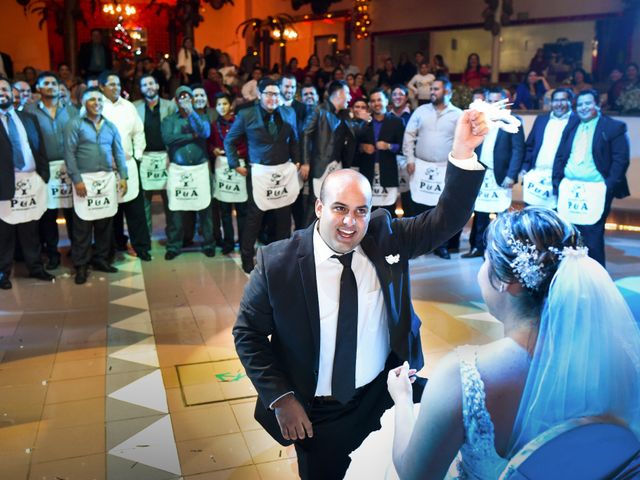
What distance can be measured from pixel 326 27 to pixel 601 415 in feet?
54.3

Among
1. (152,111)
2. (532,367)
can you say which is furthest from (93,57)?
(532,367)

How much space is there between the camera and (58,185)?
250 inches

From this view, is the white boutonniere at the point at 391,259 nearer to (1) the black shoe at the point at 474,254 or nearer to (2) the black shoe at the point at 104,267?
(2) the black shoe at the point at 104,267

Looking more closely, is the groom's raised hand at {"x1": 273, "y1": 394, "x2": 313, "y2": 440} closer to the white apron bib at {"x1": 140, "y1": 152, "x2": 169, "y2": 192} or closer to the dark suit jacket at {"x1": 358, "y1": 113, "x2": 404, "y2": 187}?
the dark suit jacket at {"x1": 358, "y1": 113, "x2": 404, "y2": 187}

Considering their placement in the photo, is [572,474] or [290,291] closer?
[572,474]

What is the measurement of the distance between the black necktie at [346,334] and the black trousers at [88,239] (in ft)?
14.8

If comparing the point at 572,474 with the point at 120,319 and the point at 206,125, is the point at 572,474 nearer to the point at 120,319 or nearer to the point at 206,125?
the point at 120,319

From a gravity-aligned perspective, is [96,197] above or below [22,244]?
above

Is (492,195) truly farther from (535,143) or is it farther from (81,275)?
(81,275)

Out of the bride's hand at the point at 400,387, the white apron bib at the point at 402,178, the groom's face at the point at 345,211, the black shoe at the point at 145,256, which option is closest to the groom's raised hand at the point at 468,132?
the groom's face at the point at 345,211

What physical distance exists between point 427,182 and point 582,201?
1.55 meters

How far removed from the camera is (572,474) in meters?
1.48

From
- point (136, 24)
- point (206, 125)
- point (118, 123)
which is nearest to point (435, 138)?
point (206, 125)

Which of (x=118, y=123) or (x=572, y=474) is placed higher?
(x=118, y=123)
